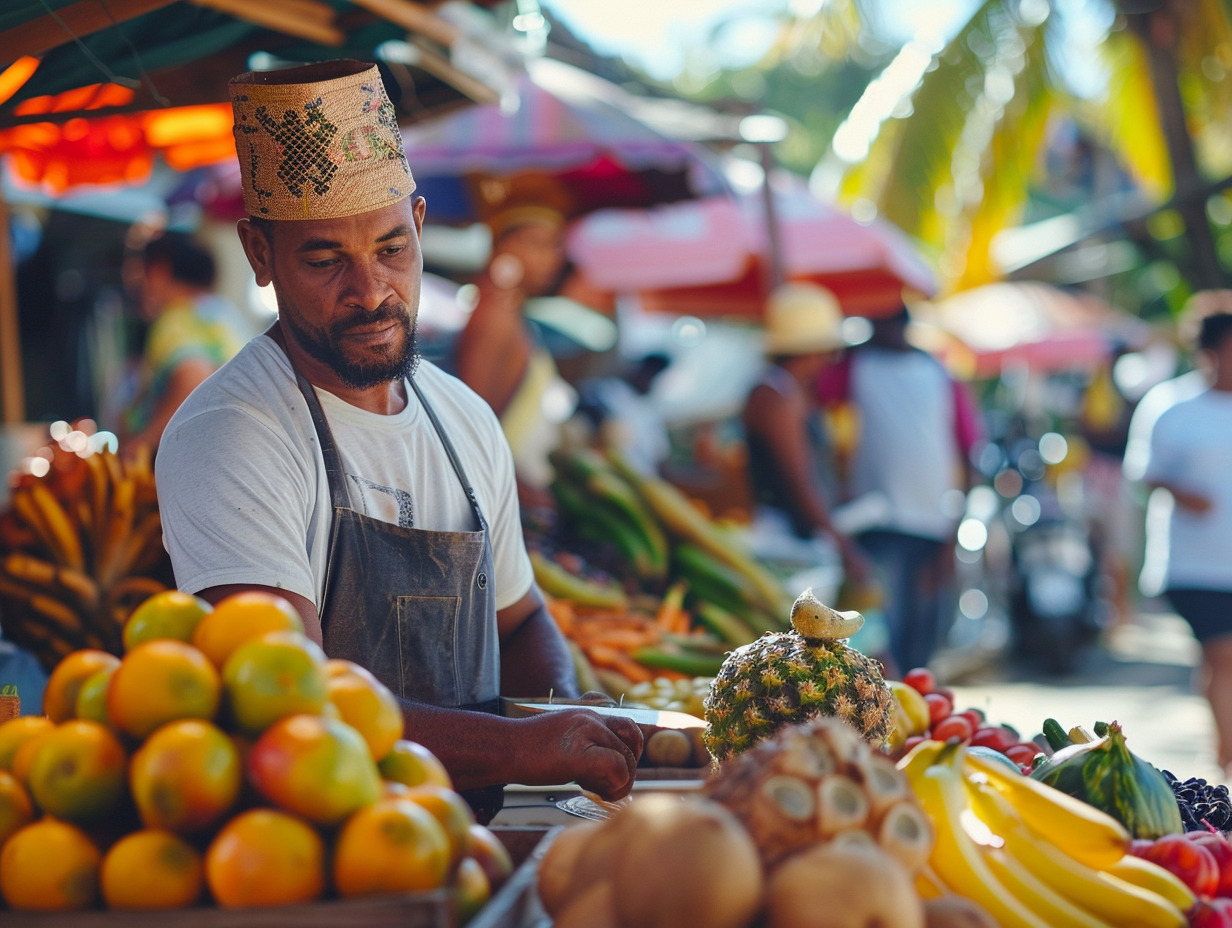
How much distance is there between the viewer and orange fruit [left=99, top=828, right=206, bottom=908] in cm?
137

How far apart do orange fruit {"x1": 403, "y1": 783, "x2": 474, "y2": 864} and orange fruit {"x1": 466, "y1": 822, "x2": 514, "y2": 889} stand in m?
0.05

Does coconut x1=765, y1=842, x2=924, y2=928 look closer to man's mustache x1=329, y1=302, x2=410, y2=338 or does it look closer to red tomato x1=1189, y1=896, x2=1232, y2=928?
red tomato x1=1189, y1=896, x2=1232, y2=928

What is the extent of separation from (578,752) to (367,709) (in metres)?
0.68

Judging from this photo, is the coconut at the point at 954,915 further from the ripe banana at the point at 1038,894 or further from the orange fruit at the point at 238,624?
the orange fruit at the point at 238,624

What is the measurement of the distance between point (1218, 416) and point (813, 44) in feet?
26.1

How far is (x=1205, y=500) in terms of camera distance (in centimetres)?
592

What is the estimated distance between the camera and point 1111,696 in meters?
9.62

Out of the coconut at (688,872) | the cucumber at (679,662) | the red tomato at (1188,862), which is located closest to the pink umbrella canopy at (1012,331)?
the cucumber at (679,662)

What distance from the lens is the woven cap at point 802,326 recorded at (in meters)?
7.05

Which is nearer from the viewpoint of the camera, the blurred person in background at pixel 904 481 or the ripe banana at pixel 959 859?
the ripe banana at pixel 959 859

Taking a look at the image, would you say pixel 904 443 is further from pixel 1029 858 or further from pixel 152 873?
pixel 152 873

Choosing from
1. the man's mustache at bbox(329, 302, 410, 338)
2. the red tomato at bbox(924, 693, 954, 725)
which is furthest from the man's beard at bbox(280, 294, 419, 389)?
the red tomato at bbox(924, 693, 954, 725)

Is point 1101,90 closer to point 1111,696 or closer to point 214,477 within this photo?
point 1111,696

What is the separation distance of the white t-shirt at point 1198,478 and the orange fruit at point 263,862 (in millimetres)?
5544
